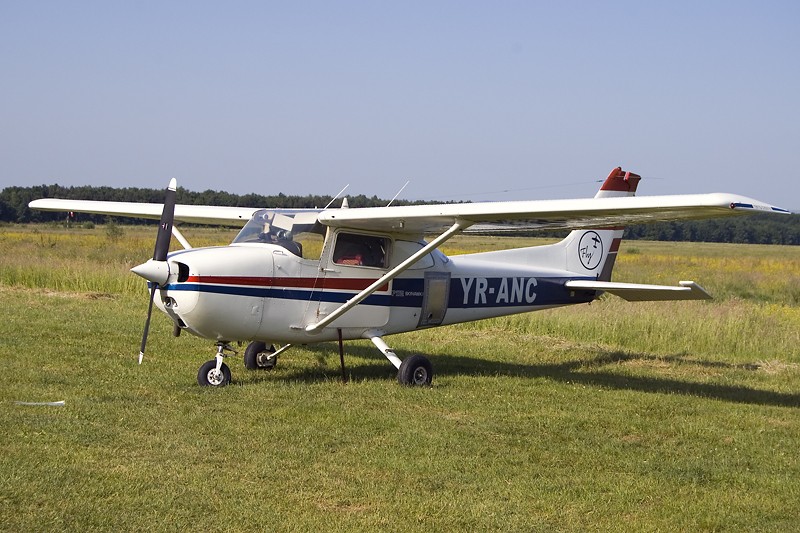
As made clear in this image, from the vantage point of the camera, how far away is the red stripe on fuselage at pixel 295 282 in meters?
9.70

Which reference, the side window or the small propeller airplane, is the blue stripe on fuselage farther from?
the side window

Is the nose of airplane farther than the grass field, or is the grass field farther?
the nose of airplane

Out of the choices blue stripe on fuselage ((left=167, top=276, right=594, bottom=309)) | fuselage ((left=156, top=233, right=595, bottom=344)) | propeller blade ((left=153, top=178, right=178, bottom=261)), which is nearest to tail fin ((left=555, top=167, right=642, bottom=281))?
blue stripe on fuselage ((left=167, top=276, right=594, bottom=309))

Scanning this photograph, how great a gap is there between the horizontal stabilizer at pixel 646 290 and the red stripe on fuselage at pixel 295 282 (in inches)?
132

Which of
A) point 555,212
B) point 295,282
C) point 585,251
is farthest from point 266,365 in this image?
point 585,251

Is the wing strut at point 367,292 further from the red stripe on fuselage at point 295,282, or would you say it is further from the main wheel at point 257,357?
the main wheel at point 257,357

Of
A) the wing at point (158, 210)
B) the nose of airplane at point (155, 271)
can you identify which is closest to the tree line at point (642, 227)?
the wing at point (158, 210)

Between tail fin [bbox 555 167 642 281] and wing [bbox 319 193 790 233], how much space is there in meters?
2.38

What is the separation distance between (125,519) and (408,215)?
17.7 feet

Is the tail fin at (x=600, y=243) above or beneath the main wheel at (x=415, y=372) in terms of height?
above

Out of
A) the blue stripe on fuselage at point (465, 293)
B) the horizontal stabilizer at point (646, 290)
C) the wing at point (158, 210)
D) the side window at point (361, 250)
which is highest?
the wing at point (158, 210)

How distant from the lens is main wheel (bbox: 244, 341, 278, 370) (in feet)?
37.9

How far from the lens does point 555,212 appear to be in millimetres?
9383

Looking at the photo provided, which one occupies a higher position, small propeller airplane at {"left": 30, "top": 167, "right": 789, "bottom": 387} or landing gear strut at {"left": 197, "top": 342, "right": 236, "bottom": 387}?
small propeller airplane at {"left": 30, "top": 167, "right": 789, "bottom": 387}
